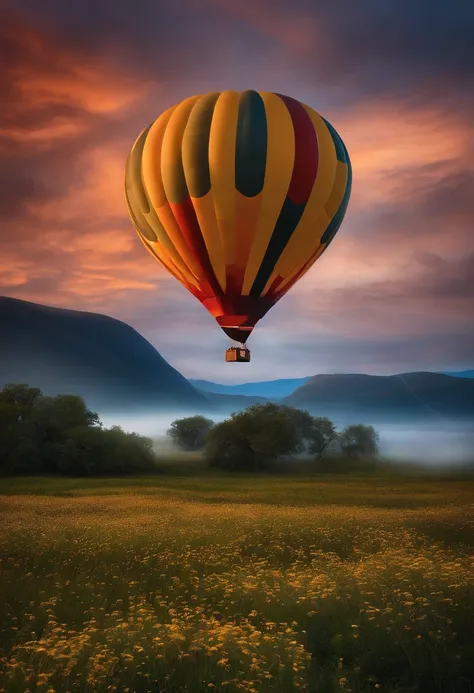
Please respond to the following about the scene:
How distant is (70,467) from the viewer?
189 ft

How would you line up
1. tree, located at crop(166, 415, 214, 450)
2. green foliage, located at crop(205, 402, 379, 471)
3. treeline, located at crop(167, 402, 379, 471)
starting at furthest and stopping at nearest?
tree, located at crop(166, 415, 214, 450) → treeline, located at crop(167, 402, 379, 471) → green foliage, located at crop(205, 402, 379, 471)

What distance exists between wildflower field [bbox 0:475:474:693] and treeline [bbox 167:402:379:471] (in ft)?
104

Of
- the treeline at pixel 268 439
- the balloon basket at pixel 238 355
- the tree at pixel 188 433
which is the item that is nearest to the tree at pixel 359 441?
the treeline at pixel 268 439

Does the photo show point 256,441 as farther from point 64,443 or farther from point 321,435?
point 64,443

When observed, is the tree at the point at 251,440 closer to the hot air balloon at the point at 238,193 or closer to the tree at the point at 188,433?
the tree at the point at 188,433

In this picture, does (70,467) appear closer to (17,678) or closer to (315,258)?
(315,258)

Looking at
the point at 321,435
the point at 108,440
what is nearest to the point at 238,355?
the point at 108,440

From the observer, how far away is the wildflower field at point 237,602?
990cm

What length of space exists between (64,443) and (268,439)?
19.2 metres

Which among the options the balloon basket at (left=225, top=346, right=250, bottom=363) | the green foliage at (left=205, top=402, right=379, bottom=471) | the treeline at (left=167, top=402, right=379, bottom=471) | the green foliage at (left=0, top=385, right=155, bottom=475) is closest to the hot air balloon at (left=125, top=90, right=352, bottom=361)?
the balloon basket at (left=225, top=346, right=250, bottom=363)

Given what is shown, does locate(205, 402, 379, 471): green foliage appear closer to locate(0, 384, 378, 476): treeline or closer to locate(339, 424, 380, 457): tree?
locate(0, 384, 378, 476): treeline

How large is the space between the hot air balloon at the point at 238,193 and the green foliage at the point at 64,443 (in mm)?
34424

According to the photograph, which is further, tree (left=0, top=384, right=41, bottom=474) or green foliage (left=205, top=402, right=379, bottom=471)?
green foliage (left=205, top=402, right=379, bottom=471)

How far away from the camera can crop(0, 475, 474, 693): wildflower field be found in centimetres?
990
